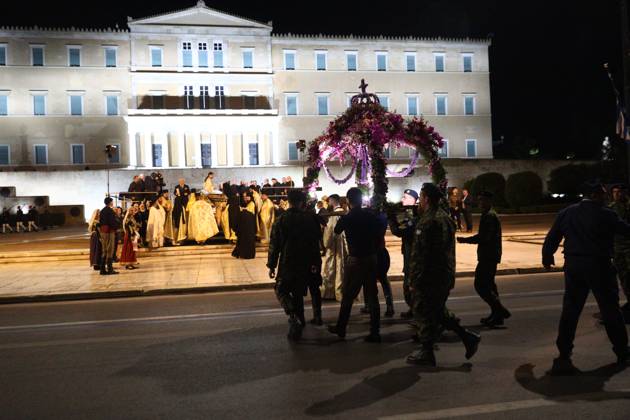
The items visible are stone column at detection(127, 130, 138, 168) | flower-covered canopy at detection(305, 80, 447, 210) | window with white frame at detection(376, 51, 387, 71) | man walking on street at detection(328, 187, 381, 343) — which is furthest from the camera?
window with white frame at detection(376, 51, 387, 71)

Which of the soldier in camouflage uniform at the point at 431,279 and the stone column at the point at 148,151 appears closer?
the soldier in camouflage uniform at the point at 431,279

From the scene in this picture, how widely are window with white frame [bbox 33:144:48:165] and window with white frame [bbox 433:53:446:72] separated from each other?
36823 mm

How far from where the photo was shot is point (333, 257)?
1030 cm

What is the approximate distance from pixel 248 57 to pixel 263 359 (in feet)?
175

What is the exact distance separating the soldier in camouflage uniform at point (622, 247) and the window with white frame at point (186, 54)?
51415 millimetres

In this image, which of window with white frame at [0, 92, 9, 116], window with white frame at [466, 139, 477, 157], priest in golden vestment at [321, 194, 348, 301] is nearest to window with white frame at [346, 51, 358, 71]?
window with white frame at [466, 139, 477, 157]

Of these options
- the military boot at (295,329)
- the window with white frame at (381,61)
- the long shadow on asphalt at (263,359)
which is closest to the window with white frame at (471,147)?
the window with white frame at (381,61)

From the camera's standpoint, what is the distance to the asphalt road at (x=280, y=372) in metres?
5.13

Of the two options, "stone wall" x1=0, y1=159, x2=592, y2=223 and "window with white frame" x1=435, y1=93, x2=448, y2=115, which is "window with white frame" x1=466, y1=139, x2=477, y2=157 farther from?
"stone wall" x1=0, y1=159, x2=592, y2=223

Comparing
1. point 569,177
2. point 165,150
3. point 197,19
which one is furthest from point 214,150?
point 569,177

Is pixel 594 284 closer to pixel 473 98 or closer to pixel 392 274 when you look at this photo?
pixel 392 274

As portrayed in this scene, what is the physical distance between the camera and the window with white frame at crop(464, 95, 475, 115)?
63.0 metres

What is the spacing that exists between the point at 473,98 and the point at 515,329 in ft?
191

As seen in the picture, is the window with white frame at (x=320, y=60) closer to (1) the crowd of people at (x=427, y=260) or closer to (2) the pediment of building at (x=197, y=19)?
(2) the pediment of building at (x=197, y=19)
